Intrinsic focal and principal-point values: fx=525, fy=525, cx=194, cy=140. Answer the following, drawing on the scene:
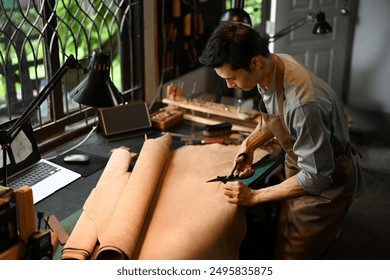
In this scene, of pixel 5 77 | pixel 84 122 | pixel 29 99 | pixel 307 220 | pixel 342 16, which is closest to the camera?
pixel 307 220

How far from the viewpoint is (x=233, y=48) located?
65.2 inches

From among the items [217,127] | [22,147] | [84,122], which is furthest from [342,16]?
[22,147]

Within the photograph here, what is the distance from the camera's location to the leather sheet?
1.55m

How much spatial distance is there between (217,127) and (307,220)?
71cm

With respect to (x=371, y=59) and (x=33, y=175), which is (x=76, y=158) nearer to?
(x=33, y=175)

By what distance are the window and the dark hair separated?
63 centimetres

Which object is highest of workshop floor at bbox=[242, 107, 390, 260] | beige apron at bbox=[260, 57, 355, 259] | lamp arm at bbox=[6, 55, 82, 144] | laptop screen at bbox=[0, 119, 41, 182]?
lamp arm at bbox=[6, 55, 82, 144]

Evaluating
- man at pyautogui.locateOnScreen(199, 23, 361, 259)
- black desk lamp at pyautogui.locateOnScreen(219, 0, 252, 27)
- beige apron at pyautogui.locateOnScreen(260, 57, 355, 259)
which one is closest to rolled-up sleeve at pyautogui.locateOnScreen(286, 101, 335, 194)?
man at pyautogui.locateOnScreen(199, 23, 361, 259)

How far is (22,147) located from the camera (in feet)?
6.75

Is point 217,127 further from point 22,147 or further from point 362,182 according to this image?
point 22,147

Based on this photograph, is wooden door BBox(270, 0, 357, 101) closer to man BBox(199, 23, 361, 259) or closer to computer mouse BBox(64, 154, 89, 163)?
man BBox(199, 23, 361, 259)

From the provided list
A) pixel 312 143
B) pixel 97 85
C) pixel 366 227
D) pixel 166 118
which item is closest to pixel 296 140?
pixel 312 143

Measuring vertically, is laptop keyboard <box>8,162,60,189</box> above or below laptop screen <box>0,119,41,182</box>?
below

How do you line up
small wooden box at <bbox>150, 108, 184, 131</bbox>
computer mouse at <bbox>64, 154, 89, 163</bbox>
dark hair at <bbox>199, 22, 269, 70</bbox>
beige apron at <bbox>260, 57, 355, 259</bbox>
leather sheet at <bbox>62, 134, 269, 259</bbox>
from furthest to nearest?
small wooden box at <bbox>150, 108, 184, 131</bbox>
computer mouse at <bbox>64, 154, 89, 163</bbox>
beige apron at <bbox>260, 57, 355, 259</bbox>
dark hair at <bbox>199, 22, 269, 70</bbox>
leather sheet at <bbox>62, 134, 269, 259</bbox>
